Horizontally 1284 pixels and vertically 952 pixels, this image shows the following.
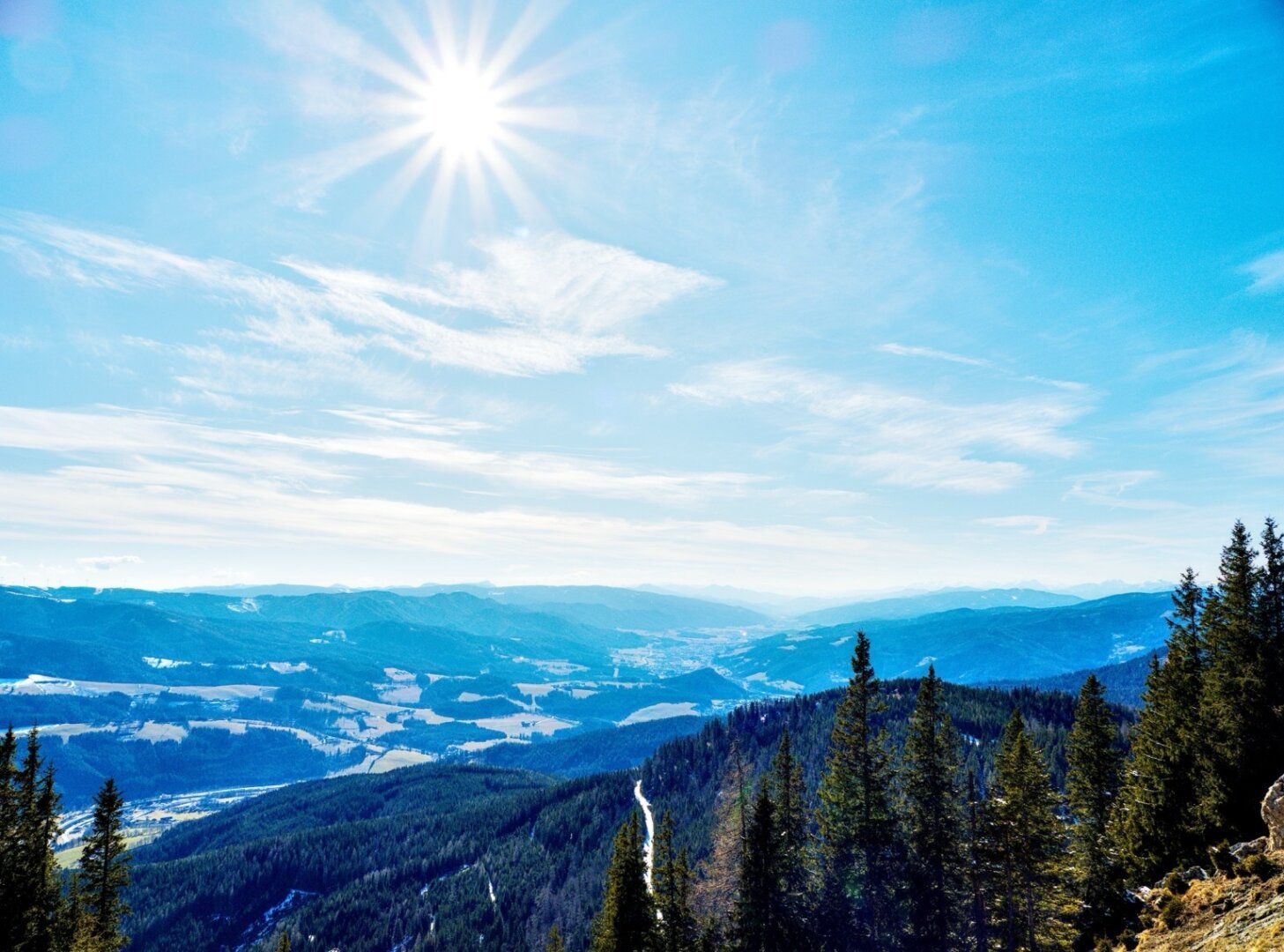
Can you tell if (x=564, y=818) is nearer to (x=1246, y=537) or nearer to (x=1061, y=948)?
(x=1061, y=948)

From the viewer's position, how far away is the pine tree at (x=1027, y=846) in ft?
127

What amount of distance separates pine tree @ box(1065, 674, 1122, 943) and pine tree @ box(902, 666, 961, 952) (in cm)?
992

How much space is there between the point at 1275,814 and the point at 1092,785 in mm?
28821

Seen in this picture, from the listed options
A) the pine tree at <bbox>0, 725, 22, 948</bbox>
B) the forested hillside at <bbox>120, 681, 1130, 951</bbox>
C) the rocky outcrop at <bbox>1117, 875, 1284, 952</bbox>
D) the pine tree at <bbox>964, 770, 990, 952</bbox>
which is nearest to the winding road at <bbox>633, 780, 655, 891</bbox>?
the forested hillside at <bbox>120, 681, 1130, 951</bbox>

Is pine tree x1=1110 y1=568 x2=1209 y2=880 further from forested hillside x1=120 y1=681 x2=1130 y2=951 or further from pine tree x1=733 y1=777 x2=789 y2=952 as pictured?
forested hillside x1=120 y1=681 x2=1130 y2=951

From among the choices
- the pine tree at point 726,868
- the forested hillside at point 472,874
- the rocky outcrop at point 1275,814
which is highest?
the rocky outcrop at point 1275,814

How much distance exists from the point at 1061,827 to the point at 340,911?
549 ft

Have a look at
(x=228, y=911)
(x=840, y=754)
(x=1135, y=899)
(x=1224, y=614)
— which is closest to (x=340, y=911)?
(x=228, y=911)

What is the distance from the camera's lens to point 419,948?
12644cm

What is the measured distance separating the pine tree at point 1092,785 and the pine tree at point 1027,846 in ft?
24.5

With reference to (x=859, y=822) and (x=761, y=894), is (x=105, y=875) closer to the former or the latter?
(x=761, y=894)

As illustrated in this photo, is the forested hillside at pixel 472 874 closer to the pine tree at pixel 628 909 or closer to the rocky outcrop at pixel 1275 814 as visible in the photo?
the pine tree at pixel 628 909

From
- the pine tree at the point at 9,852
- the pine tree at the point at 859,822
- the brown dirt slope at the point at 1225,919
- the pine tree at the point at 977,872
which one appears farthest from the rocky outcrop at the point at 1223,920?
the pine tree at the point at 9,852

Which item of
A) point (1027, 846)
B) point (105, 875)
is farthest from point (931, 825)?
point (105, 875)
